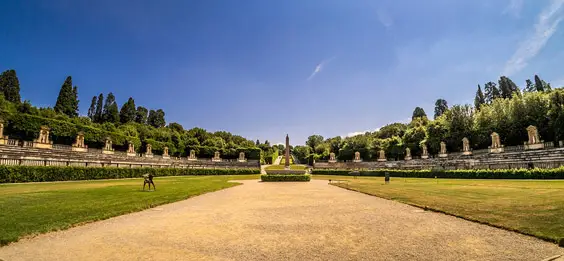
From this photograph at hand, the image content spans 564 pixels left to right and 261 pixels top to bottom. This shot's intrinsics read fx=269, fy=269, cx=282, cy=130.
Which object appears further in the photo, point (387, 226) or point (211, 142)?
point (211, 142)

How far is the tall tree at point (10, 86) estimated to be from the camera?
66.9 m

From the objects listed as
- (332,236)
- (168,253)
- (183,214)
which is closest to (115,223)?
(183,214)

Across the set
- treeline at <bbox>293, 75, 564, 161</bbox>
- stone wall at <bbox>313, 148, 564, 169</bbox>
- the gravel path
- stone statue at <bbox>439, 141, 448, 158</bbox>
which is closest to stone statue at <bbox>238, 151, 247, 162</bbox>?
treeline at <bbox>293, 75, 564, 161</bbox>

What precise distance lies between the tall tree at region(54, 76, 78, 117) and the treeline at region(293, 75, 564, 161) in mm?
77634

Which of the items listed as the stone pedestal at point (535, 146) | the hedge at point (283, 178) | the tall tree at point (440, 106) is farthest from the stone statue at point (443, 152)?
the tall tree at point (440, 106)

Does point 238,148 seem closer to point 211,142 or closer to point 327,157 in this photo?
point 211,142

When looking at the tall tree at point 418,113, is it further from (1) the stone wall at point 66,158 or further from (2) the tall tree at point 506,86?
(1) the stone wall at point 66,158

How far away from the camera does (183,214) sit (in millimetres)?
10477

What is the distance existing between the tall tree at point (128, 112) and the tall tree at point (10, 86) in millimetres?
Result: 26883

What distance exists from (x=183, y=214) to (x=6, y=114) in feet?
162

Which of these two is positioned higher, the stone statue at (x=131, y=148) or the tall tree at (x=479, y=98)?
the tall tree at (x=479, y=98)

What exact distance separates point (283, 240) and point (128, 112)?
102 m

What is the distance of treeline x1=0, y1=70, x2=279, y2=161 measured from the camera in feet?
144

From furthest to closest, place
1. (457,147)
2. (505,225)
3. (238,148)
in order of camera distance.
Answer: (238,148) → (457,147) → (505,225)
